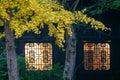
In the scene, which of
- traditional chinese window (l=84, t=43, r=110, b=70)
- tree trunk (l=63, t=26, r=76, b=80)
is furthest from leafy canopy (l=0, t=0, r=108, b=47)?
traditional chinese window (l=84, t=43, r=110, b=70)

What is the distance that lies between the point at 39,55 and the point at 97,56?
2213 millimetres

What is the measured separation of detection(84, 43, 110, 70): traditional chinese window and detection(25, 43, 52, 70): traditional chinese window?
1412 mm

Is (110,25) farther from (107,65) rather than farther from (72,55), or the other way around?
(72,55)

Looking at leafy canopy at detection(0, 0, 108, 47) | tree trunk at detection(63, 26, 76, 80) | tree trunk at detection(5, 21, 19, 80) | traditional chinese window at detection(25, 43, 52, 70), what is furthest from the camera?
traditional chinese window at detection(25, 43, 52, 70)

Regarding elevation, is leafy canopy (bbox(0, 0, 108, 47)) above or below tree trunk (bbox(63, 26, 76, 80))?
above

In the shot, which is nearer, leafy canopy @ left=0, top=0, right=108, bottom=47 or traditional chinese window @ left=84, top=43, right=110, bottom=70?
leafy canopy @ left=0, top=0, right=108, bottom=47

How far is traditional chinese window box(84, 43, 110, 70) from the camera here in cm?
1502

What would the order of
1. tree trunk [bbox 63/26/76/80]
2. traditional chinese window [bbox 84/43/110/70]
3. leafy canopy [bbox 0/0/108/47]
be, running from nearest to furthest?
leafy canopy [bbox 0/0/108/47]
tree trunk [bbox 63/26/76/80]
traditional chinese window [bbox 84/43/110/70]

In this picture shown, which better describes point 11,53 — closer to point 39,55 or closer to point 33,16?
point 33,16

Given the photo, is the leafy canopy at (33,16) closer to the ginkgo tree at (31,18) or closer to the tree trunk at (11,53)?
the ginkgo tree at (31,18)

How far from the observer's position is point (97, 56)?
15.1m

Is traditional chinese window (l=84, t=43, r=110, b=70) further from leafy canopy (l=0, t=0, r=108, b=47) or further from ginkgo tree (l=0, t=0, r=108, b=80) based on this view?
leafy canopy (l=0, t=0, r=108, b=47)

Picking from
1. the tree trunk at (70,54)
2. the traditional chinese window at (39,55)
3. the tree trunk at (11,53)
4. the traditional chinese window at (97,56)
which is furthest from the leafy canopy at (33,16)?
the traditional chinese window at (97,56)

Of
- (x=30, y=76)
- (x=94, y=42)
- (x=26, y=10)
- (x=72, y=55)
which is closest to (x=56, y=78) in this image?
(x=30, y=76)
